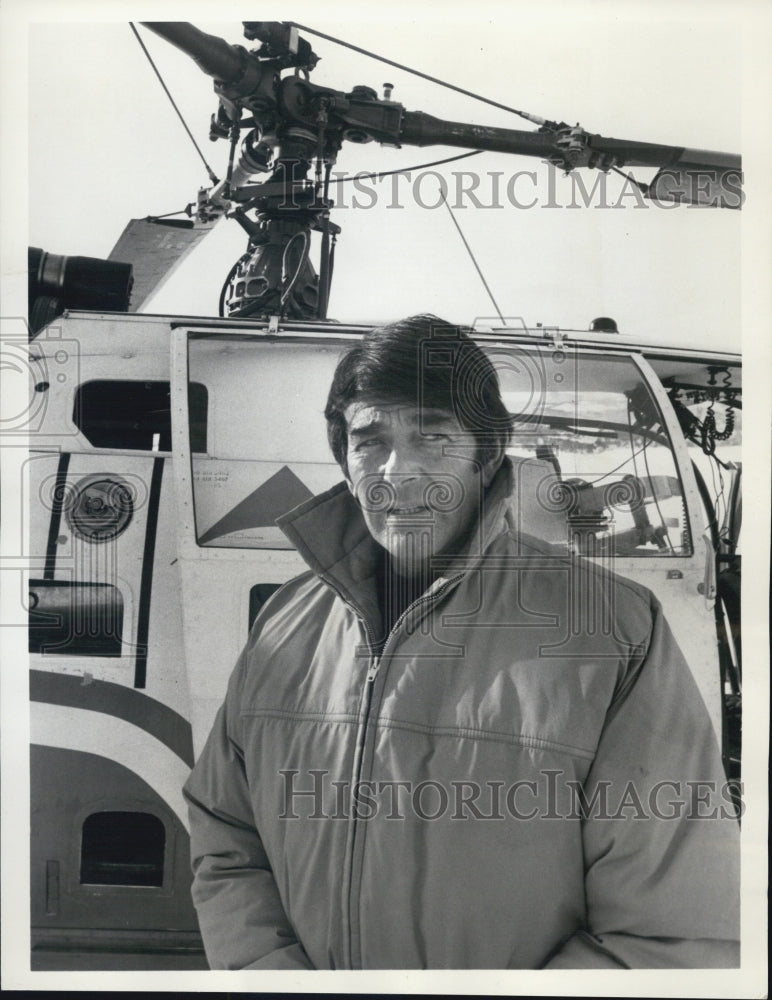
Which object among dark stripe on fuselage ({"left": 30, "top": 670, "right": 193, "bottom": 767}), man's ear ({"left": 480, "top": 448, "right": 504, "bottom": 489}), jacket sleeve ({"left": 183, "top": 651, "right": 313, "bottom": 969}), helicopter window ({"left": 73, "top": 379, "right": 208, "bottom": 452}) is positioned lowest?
jacket sleeve ({"left": 183, "top": 651, "right": 313, "bottom": 969})

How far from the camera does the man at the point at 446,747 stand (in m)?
1.88

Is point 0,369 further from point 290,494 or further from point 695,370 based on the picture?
point 695,370

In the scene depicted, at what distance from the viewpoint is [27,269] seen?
2178mm

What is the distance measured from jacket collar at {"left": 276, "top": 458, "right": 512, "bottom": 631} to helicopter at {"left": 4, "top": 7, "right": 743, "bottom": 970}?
0.07 m

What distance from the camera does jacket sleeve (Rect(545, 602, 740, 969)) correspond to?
184 centimetres

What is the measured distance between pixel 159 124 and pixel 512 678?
1.48 m

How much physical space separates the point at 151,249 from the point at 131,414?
391mm

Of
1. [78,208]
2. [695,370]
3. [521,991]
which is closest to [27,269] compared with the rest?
[78,208]

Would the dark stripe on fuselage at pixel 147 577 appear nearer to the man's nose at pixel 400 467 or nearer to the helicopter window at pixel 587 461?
the man's nose at pixel 400 467

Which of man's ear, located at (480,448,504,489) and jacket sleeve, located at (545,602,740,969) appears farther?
man's ear, located at (480,448,504,489)

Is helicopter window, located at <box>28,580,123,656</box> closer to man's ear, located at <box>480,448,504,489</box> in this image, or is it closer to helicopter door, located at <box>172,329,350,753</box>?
helicopter door, located at <box>172,329,350,753</box>

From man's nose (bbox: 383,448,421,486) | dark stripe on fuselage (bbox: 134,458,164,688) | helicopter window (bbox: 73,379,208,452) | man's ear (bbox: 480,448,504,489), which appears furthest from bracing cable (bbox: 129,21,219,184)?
man's ear (bbox: 480,448,504,489)

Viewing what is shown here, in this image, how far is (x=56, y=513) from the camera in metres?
2.11

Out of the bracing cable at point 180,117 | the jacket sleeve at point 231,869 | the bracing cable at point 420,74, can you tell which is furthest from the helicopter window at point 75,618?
the bracing cable at point 420,74
